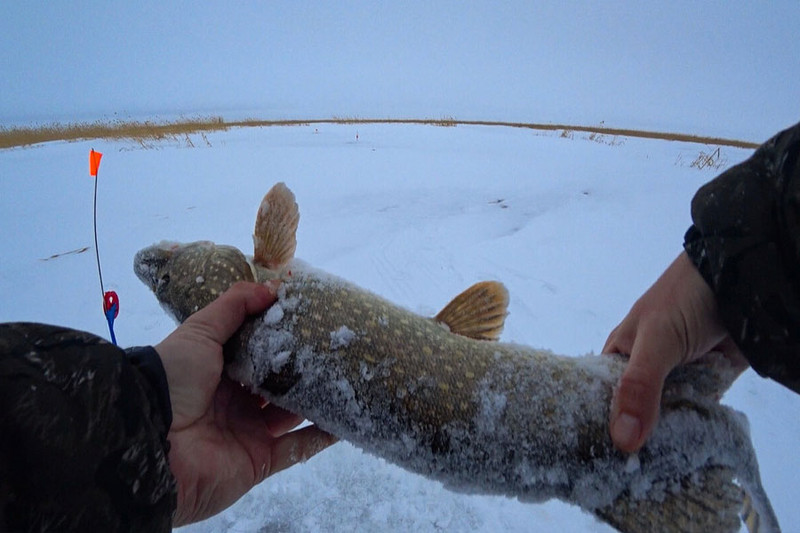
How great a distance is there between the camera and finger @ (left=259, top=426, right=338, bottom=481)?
222 centimetres

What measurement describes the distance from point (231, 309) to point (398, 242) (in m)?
3.33

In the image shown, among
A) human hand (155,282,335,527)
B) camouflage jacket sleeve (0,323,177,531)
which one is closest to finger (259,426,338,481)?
human hand (155,282,335,527)

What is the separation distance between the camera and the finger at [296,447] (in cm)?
222

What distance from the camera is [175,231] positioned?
5.52m

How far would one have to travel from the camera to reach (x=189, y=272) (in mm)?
2246

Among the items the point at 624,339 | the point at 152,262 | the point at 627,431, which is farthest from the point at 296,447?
the point at 624,339

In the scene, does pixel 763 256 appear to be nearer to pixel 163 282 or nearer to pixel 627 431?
pixel 627 431

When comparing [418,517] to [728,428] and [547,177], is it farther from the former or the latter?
[547,177]

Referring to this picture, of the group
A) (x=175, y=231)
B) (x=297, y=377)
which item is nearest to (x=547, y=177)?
(x=175, y=231)

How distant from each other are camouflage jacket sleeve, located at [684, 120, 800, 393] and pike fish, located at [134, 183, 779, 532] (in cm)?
31

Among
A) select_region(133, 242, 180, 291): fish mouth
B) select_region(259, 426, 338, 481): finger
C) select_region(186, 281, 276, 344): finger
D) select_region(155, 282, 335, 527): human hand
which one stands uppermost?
select_region(133, 242, 180, 291): fish mouth

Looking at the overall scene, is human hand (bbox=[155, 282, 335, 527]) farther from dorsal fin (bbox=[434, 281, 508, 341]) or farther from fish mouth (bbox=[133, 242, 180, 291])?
dorsal fin (bbox=[434, 281, 508, 341])

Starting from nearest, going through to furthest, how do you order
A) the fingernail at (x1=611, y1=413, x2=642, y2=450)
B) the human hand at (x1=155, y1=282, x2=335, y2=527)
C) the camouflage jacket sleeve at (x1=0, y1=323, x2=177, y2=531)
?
the camouflage jacket sleeve at (x1=0, y1=323, x2=177, y2=531) < the fingernail at (x1=611, y1=413, x2=642, y2=450) < the human hand at (x1=155, y1=282, x2=335, y2=527)

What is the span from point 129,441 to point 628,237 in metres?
5.49
